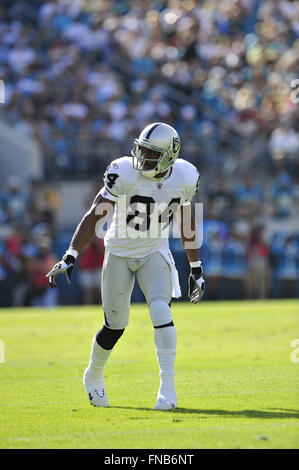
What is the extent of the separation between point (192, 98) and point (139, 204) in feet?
44.5

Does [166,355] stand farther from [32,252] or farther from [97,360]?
[32,252]

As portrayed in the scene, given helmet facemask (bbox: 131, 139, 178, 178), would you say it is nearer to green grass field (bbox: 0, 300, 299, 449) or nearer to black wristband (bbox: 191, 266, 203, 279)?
black wristband (bbox: 191, 266, 203, 279)

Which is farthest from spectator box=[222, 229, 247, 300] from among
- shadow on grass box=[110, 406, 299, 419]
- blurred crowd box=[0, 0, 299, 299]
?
shadow on grass box=[110, 406, 299, 419]

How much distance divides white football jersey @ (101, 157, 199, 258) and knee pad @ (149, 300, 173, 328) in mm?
411

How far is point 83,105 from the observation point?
62.5 feet

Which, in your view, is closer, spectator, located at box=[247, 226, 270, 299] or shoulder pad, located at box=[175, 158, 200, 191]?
shoulder pad, located at box=[175, 158, 200, 191]

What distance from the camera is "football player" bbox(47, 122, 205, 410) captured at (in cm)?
632

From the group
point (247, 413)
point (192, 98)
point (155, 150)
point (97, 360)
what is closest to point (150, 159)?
point (155, 150)

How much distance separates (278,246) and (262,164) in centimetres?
175

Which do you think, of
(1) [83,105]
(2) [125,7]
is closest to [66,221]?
(1) [83,105]

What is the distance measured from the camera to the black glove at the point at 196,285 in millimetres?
6629

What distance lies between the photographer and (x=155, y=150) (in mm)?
6309

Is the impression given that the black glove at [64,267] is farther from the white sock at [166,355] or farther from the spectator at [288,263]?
the spectator at [288,263]
